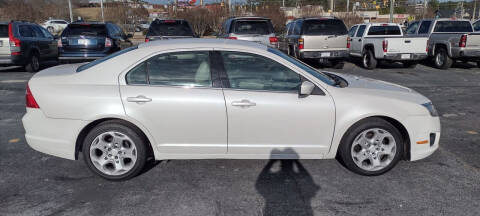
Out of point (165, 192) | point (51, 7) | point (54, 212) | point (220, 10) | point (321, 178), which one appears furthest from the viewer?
point (51, 7)

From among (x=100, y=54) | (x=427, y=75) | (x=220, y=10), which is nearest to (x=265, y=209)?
(x=100, y=54)

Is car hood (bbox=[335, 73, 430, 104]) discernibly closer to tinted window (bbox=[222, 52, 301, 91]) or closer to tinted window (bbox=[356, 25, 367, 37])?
tinted window (bbox=[222, 52, 301, 91])

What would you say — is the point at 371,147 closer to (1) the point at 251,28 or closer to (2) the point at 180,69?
(2) the point at 180,69

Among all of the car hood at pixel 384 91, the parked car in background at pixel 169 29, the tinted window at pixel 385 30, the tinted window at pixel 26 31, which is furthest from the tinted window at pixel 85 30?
the tinted window at pixel 385 30

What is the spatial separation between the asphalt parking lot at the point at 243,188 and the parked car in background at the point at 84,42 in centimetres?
638

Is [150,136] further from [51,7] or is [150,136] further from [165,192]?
[51,7]

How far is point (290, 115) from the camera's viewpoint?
392 cm

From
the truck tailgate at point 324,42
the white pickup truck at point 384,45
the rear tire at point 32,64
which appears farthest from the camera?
the white pickup truck at point 384,45

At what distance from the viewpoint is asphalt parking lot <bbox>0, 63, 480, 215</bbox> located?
3490 mm

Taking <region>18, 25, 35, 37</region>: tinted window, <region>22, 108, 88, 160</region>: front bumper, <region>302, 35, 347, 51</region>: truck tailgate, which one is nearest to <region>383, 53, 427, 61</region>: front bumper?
<region>302, 35, 347, 51</region>: truck tailgate

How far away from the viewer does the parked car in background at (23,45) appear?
37.1 ft

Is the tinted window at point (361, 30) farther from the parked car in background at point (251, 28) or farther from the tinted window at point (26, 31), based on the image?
the tinted window at point (26, 31)

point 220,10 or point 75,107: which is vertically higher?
point 220,10

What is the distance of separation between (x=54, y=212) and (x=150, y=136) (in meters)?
1.14
